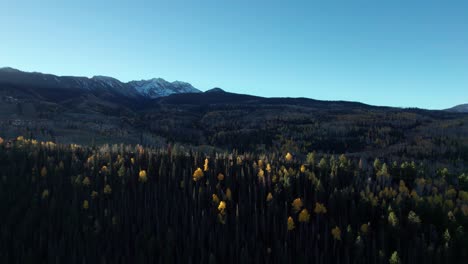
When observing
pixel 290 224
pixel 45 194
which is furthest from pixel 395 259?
pixel 45 194

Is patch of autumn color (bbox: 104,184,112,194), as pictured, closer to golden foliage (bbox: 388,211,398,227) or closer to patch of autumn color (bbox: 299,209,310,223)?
patch of autumn color (bbox: 299,209,310,223)

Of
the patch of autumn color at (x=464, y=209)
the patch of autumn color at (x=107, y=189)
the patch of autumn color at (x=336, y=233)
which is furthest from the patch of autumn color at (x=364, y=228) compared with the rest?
the patch of autumn color at (x=107, y=189)

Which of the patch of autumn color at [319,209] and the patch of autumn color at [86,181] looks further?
the patch of autumn color at [86,181]

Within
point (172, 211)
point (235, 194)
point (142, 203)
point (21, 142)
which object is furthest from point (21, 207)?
point (21, 142)

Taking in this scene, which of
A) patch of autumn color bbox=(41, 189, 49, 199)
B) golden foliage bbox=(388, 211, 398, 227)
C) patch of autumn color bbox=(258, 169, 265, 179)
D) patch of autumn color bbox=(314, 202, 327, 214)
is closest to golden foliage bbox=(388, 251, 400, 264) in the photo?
golden foliage bbox=(388, 211, 398, 227)

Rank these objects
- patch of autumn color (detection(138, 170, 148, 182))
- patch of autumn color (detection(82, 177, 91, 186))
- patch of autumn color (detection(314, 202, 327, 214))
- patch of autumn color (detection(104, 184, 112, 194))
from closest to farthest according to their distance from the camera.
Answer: patch of autumn color (detection(314, 202, 327, 214))
patch of autumn color (detection(104, 184, 112, 194))
patch of autumn color (detection(82, 177, 91, 186))
patch of autumn color (detection(138, 170, 148, 182))

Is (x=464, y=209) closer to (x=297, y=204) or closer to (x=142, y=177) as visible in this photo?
(x=297, y=204)

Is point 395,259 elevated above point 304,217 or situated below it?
below

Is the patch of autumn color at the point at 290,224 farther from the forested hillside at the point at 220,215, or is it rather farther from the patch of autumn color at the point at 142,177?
the patch of autumn color at the point at 142,177

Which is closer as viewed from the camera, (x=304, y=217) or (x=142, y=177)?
(x=304, y=217)

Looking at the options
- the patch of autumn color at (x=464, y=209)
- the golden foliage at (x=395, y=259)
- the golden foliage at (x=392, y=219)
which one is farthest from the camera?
the patch of autumn color at (x=464, y=209)

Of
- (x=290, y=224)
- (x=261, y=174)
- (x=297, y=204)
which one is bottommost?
(x=290, y=224)
